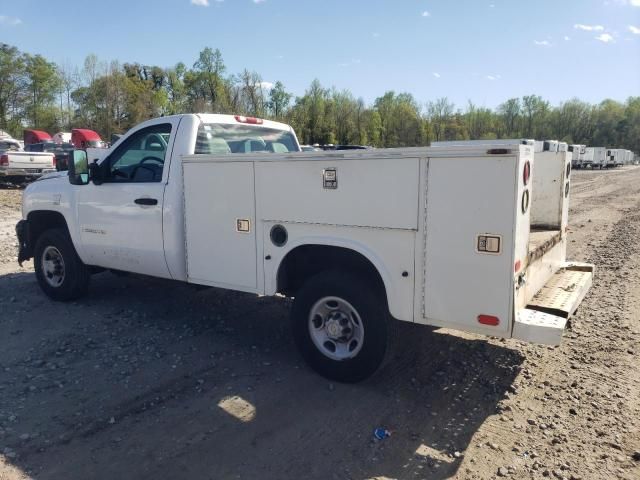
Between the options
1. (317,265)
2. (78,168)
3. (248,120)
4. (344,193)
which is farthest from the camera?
(248,120)

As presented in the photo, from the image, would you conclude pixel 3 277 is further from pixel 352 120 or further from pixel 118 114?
pixel 352 120

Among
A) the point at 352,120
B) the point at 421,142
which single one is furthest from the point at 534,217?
the point at 421,142

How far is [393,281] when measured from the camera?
3887 mm

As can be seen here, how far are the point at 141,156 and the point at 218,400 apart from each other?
9.42ft

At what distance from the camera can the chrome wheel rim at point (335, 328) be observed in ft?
14.0

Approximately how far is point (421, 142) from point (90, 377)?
3109 inches

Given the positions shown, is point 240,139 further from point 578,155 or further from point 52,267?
point 578,155

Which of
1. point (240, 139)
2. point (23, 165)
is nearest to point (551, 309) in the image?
point (240, 139)

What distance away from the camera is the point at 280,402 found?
13.5 ft

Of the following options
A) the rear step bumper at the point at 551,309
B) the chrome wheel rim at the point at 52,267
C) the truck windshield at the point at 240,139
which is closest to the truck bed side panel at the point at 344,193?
the rear step bumper at the point at 551,309

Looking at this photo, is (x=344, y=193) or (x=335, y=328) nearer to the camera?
(x=344, y=193)

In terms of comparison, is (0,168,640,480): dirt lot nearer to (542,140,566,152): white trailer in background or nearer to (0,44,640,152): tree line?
(542,140,566,152): white trailer in background

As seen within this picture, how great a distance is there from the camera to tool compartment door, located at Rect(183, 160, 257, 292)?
4625 mm

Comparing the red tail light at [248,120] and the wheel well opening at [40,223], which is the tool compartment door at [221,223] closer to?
the red tail light at [248,120]
